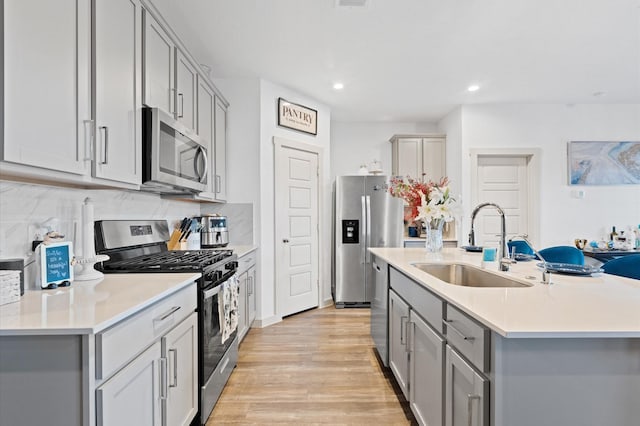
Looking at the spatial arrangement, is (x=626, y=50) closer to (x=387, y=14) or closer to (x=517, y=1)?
(x=517, y=1)

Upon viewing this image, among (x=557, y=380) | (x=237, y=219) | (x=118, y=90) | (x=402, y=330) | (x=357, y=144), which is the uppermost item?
(x=357, y=144)

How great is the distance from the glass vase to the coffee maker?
2.01m

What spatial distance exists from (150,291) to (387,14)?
250 cm

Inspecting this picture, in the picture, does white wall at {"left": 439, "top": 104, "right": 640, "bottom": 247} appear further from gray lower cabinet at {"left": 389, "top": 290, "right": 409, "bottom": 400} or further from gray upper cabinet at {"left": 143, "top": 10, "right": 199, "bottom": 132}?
gray upper cabinet at {"left": 143, "top": 10, "right": 199, "bottom": 132}

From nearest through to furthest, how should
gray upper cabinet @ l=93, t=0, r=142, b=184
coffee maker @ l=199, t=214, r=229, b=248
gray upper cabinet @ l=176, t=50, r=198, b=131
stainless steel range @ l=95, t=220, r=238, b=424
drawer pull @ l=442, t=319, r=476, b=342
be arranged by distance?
drawer pull @ l=442, t=319, r=476, b=342 < gray upper cabinet @ l=93, t=0, r=142, b=184 < stainless steel range @ l=95, t=220, r=238, b=424 < gray upper cabinet @ l=176, t=50, r=198, b=131 < coffee maker @ l=199, t=214, r=229, b=248

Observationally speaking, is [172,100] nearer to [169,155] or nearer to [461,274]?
[169,155]

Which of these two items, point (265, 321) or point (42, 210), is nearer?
point (42, 210)

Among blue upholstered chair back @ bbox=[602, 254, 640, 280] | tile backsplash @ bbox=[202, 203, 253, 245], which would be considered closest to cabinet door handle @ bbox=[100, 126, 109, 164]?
tile backsplash @ bbox=[202, 203, 253, 245]

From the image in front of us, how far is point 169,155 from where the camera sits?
220cm

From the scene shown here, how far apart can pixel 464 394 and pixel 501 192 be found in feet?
14.1

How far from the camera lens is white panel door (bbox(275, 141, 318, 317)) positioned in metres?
4.05

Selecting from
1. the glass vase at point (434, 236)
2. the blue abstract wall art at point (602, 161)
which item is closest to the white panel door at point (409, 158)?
the blue abstract wall art at point (602, 161)

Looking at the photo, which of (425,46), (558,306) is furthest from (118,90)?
(425,46)

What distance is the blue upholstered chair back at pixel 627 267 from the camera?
204 centimetres
